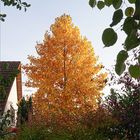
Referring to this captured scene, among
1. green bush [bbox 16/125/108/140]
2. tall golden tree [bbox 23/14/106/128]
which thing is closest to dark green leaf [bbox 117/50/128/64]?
green bush [bbox 16/125/108/140]

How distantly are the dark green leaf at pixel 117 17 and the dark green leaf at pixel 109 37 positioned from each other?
0.9 inches

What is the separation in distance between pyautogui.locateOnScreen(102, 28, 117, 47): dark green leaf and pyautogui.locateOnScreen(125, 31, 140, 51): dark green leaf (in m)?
0.04

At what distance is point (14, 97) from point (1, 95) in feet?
89.2

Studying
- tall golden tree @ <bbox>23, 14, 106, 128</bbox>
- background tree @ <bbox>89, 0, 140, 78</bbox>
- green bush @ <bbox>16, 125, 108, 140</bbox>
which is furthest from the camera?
tall golden tree @ <bbox>23, 14, 106, 128</bbox>

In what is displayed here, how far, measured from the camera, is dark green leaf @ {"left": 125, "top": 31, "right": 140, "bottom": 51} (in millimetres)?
1454

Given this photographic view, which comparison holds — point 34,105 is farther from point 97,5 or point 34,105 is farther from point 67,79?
point 97,5

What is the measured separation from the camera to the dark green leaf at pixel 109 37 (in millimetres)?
1455

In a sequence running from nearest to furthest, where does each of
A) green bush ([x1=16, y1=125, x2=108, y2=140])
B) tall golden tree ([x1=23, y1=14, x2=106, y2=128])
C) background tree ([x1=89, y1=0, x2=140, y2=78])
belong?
1. background tree ([x1=89, y1=0, x2=140, y2=78])
2. green bush ([x1=16, y1=125, x2=108, y2=140])
3. tall golden tree ([x1=23, y1=14, x2=106, y2=128])

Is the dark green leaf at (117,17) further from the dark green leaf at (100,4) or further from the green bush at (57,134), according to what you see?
the green bush at (57,134)

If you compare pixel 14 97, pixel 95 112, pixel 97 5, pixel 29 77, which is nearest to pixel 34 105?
pixel 29 77

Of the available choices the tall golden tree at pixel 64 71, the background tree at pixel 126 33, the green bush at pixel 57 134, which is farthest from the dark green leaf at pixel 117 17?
the tall golden tree at pixel 64 71

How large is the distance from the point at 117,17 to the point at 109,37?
0.08 m

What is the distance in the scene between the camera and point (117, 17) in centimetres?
151

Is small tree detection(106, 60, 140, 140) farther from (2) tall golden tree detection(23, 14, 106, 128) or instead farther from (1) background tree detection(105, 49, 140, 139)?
(2) tall golden tree detection(23, 14, 106, 128)
